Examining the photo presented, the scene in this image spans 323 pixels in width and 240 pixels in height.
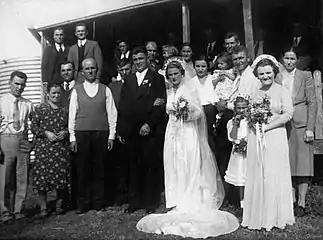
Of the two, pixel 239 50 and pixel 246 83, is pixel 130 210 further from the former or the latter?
pixel 239 50

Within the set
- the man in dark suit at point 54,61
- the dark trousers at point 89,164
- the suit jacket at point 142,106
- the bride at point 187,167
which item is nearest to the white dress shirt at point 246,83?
the bride at point 187,167

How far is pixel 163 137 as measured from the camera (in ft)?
23.7

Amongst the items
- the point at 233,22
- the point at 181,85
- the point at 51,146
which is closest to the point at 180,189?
the point at 181,85

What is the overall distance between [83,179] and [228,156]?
218 cm

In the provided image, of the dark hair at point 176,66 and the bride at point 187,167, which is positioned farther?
A: the dark hair at point 176,66

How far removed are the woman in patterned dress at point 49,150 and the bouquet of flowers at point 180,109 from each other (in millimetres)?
1650

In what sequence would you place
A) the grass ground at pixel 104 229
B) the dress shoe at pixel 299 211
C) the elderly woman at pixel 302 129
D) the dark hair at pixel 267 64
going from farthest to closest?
the elderly woman at pixel 302 129, the dress shoe at pixel 299 211, the dark hair at pixel 267 64, the grass ground at pixel 104 229

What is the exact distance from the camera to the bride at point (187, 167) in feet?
21.1

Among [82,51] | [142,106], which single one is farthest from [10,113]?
[82,51]

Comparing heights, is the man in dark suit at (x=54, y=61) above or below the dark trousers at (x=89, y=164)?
above

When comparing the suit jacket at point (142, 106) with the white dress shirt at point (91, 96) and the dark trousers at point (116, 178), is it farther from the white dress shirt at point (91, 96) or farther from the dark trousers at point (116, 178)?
the dark trousers at point (116, 178)

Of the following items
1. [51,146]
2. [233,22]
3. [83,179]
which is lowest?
[83,179]

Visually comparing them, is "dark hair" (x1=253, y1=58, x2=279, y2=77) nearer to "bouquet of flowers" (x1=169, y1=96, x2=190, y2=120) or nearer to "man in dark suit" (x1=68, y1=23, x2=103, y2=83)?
"bouquet of flowers" (x1=169, y1=96, x2=190, y2=120)

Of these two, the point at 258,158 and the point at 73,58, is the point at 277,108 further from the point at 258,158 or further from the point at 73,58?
the point at 73,58
